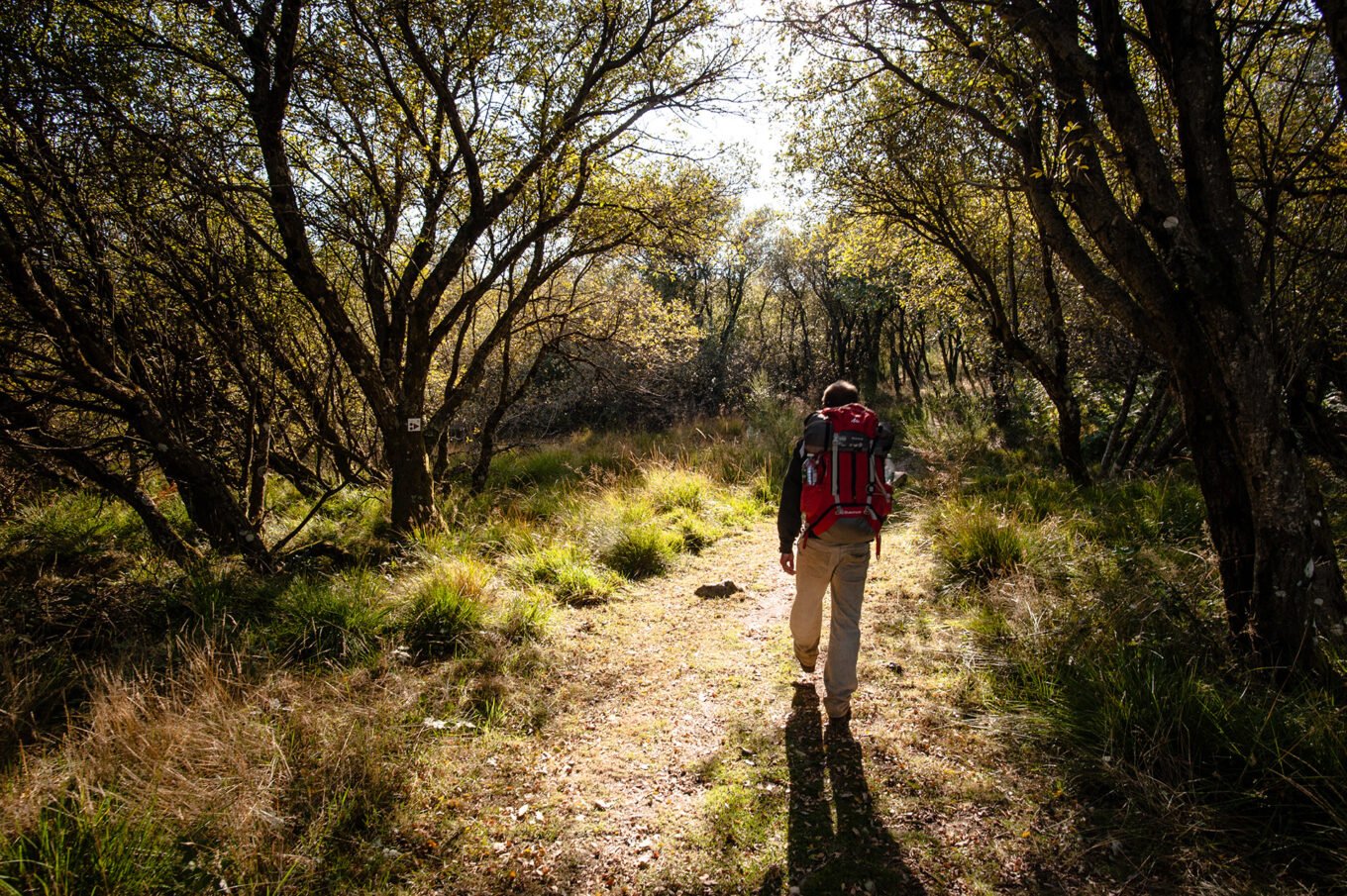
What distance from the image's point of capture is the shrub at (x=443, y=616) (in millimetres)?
3977

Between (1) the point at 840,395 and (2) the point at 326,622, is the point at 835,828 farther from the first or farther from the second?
(2) the point at 326,622

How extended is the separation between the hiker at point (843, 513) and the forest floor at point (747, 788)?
414 mm

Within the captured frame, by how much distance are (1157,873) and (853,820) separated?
1.16 meters

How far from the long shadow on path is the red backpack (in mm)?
1167

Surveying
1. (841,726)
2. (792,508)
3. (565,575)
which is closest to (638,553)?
(565,575)

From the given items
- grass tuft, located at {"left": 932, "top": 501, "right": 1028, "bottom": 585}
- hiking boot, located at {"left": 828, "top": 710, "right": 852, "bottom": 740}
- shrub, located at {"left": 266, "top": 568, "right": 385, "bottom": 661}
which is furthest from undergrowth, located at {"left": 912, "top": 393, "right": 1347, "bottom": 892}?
shrub, located at {"left": 266, "top": 568, "right": 385, "bottom": 661}

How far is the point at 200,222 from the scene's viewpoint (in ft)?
14.4

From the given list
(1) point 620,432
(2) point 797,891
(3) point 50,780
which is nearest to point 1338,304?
(2) point 797,891

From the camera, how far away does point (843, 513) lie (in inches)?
127

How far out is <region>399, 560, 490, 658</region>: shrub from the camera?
3.98 meters

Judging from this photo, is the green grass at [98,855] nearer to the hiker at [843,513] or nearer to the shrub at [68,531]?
the hiker at [843,513]

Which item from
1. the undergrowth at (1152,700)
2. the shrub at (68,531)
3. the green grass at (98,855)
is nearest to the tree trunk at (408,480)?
the shrub at (68,531)

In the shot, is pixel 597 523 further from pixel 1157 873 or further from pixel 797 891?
pixel 1157 873

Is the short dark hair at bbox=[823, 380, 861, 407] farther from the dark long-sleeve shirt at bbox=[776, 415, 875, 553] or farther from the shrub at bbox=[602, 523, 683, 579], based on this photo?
the shrub at bbox=[602, 523, 683, 579]
